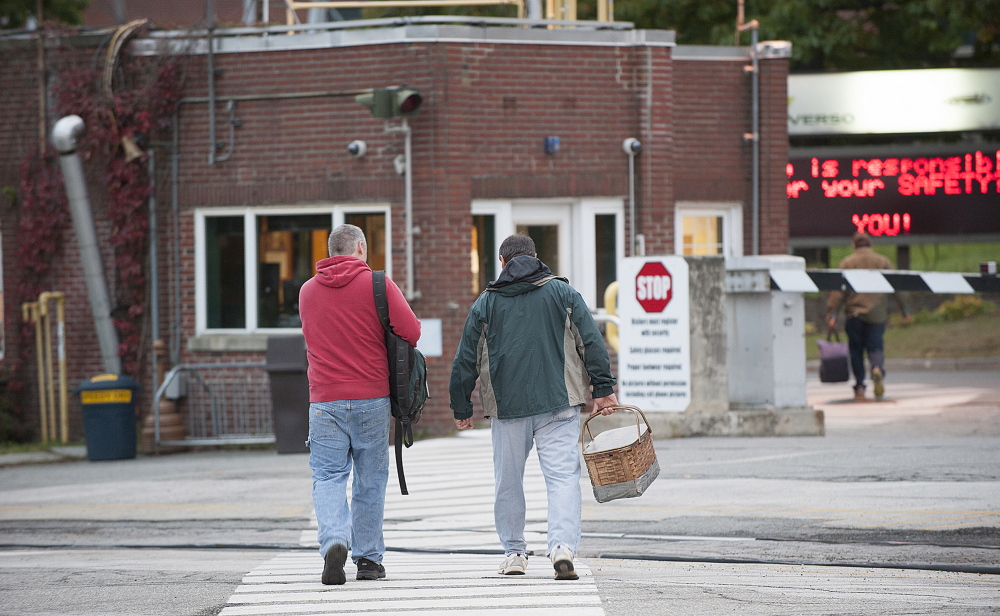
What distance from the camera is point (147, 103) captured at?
563 inches

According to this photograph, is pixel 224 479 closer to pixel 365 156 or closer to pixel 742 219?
pixel 365 156

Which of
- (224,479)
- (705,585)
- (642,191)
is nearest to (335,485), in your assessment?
(705,585)

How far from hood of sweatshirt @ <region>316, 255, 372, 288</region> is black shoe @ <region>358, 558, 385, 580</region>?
1434 mm

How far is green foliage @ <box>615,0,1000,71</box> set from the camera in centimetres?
2260

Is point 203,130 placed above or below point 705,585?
above

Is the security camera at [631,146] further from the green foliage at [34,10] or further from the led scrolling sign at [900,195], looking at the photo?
the green foliage at [34,10]

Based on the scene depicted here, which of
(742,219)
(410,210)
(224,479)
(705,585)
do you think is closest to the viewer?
(705,585)

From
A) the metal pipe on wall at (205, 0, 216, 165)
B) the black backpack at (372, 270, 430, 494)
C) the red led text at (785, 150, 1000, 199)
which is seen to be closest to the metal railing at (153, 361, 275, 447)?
the metal pipe on wall at (205, 0, 216, 165)

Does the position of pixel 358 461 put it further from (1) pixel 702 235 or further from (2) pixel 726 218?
(2) pixel 726 218

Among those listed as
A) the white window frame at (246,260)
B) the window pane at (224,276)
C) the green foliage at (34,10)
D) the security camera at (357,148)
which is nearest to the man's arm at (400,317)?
the security camera at (357,148)

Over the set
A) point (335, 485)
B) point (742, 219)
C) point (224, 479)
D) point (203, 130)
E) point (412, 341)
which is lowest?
point (224, 479)

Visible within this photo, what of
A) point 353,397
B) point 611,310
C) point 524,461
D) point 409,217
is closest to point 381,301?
point 353,397

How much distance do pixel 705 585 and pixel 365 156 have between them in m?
8.92

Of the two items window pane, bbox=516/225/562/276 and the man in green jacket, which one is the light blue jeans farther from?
window pane, bbox=516/225/562/276
